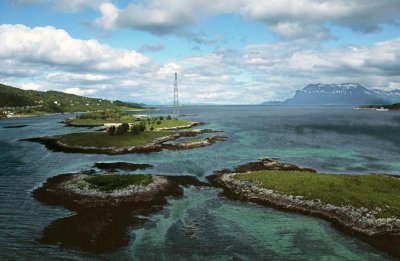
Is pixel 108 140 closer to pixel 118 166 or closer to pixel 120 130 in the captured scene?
pixel 120 130

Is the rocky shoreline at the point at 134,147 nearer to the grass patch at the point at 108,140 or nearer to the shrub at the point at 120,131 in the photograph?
the grass patch at the point at 108,140

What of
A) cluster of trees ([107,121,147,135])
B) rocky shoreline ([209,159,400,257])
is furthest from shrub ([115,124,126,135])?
rocky shoreline ([209,159,400,257])

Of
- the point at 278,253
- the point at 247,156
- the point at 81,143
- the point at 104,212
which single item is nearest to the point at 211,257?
the point at 278,253

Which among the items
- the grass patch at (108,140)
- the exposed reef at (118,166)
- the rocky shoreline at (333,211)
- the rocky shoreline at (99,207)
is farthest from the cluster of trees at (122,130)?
the rocky shoreline at (333,211)

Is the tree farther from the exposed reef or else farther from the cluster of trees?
the exposed reef

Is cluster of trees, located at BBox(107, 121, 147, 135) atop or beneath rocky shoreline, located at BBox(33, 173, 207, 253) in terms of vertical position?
atop

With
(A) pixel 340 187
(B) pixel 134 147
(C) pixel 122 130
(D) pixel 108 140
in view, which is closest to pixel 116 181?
(A) pixel 340 187
